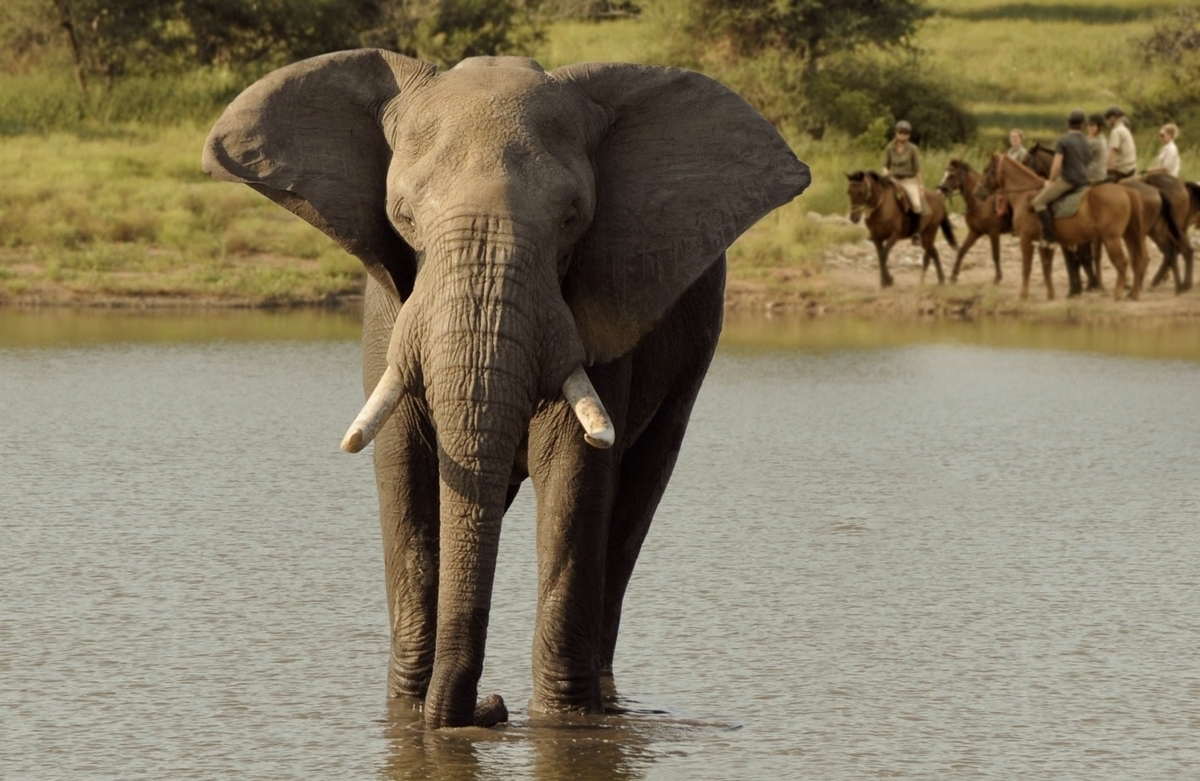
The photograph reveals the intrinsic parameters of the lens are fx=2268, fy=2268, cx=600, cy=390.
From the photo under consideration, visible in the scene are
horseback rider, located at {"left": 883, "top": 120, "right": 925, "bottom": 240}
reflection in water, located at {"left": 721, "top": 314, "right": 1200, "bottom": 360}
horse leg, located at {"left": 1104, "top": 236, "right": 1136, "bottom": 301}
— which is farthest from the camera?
horseback rider, located at {"left": 883, "top": 120, "right": 925, "bottom": 240}

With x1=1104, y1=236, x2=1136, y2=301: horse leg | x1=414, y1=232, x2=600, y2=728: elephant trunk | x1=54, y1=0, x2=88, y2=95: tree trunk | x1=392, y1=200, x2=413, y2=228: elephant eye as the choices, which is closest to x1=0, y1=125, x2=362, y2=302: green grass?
x1=1104, y1=236, x2=1136, y2=301: horse leg

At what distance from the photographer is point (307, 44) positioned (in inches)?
1516

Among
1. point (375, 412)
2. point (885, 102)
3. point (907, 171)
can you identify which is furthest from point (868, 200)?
point (375, 412)

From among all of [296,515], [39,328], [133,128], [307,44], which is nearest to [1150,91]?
[307,44]

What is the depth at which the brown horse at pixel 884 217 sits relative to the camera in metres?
23.1

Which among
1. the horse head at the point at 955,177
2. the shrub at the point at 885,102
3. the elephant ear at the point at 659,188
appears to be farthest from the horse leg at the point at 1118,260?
the elephant ear at the point at 659,188

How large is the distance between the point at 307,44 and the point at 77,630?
32212 millimetres

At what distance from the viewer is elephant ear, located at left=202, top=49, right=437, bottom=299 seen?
543 centimetres

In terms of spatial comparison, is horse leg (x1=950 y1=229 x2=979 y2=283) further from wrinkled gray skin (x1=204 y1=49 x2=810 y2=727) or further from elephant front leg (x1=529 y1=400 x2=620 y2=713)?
elephant front leg (x1=529 y1=400 x2=620 y2=713)

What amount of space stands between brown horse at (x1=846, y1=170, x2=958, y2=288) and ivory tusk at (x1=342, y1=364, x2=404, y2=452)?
18.0 meters

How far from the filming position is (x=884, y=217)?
Answer: 23094 millimetres

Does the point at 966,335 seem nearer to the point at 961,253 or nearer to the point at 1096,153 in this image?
the point at 1096,153

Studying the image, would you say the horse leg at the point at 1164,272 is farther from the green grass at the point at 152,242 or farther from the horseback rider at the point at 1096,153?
the green grass at the point at 152,242

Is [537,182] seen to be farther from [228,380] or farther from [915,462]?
[228,380]
